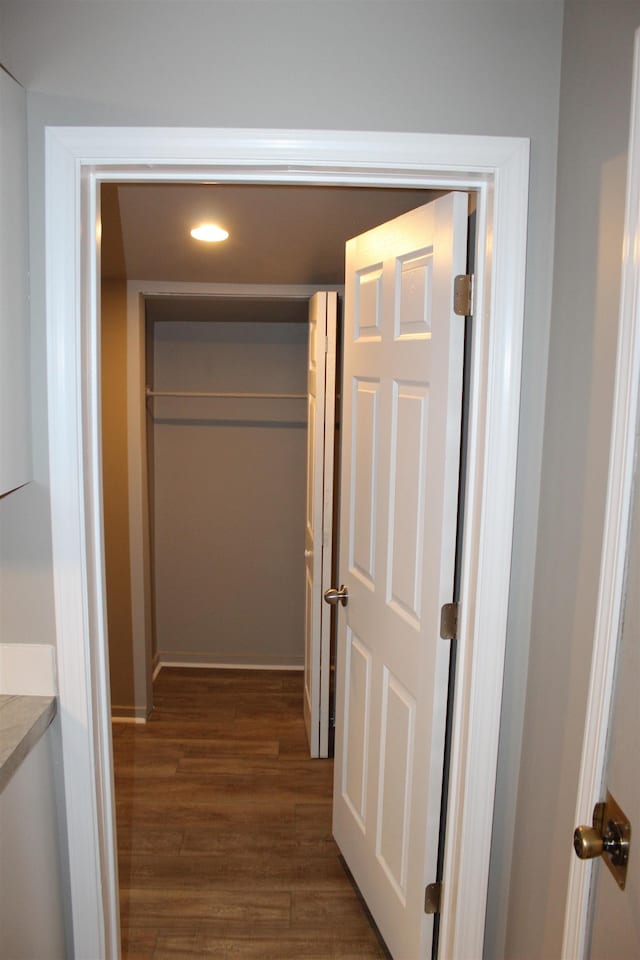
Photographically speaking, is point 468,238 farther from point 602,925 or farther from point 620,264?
point 602,925

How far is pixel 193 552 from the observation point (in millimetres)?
4047

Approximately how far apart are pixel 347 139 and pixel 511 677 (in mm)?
1175

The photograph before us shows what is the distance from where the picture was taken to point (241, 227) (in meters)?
2.43

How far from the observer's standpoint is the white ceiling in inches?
84.3

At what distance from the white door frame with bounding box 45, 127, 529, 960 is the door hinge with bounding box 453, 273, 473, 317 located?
0.12 ft

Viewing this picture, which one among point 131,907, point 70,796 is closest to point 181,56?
point 70,796

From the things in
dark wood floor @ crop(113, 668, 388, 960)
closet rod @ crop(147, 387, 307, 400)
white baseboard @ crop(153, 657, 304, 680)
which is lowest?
dark wood floor @ crop(113, 668, 388, 960)

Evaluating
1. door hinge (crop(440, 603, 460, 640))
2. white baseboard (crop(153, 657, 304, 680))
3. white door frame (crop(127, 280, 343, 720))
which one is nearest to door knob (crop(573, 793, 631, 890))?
door hinge (crop(440, 603, 460, 640))

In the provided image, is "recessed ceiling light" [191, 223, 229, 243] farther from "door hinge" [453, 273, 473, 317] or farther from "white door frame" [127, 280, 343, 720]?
A: "door hinge" [453, 273, 473, 317]

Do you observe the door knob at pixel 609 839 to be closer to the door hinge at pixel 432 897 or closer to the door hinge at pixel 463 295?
the door hinge at pixel 432 897

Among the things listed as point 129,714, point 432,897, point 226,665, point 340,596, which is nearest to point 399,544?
point 340,596

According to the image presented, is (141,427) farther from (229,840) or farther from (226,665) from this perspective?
(229,840)

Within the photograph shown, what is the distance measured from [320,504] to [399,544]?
3.66ft

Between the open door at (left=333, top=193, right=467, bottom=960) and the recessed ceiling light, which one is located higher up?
the recessed ceiling light
